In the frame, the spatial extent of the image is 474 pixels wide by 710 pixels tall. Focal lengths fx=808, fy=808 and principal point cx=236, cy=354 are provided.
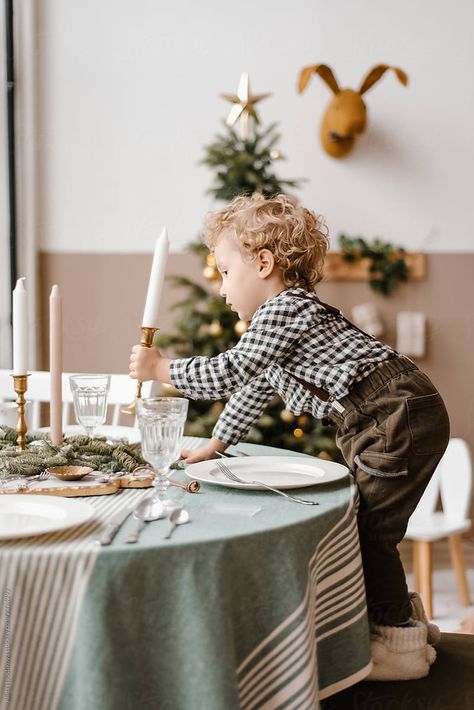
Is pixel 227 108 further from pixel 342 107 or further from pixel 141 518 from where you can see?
pixel 141 518

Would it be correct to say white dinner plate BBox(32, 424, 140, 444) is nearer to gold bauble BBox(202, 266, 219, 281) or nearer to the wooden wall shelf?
gold bauble BBox(202, 266, 219, 281)

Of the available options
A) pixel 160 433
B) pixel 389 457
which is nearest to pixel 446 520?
pixel 389 457

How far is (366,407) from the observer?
5.41 ft

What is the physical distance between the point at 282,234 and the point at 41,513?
3.05ft

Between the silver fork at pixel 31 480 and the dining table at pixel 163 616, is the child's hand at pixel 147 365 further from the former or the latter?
the dining table at pixel 163 616

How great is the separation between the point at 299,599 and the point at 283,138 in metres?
3.06

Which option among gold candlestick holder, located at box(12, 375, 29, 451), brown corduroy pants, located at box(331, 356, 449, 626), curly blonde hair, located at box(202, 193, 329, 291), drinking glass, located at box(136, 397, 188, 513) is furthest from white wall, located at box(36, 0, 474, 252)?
drinking glass, located at box(136, 397, 188, 513)

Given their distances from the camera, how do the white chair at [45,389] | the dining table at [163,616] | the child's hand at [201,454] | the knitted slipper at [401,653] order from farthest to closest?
1. the white chair at [45,389]
2. the child's hand at [201,454]
3. the knitted slipper at [401,653]
4. the dining table at [163,616]

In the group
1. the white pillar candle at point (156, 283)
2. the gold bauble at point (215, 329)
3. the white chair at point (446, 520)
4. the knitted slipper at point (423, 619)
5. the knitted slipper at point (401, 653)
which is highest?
the white pillar candle at point (156, 283)

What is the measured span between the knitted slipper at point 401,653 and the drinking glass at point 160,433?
0.54 metres

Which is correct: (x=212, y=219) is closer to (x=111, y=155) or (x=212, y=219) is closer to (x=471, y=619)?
(x=471, y=619)

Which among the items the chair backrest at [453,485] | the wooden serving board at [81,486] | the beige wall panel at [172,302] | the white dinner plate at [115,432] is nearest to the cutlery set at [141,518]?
the wooden serving board at [81,486]

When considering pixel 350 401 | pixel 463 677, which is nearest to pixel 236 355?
pixel 350 401

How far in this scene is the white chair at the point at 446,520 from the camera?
3113 millimetres
